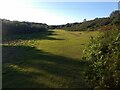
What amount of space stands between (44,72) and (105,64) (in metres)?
4.41

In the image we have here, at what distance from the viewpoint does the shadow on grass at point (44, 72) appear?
16.9 m

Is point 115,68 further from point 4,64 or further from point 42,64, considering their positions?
point 4,64

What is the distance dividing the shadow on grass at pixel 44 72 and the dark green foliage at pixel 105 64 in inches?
25.1

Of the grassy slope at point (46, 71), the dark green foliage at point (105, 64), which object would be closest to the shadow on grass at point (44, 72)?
the grassy slope at point (46, 71)

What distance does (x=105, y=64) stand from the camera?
1689 cm

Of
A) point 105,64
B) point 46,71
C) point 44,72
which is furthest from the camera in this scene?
point 46,71

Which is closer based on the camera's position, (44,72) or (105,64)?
(105,64)

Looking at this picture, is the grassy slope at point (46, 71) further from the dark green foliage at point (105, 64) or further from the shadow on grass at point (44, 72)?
the dark green foliage at point (105, 64)

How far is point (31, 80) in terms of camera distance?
17812 mm

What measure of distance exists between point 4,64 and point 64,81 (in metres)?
8.11

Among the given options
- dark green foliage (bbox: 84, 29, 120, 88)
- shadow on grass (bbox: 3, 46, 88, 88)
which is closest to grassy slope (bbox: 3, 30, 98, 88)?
shadow on grass (bbox: 3, 46, 88, 88)

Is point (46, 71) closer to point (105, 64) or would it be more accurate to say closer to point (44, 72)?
point (44, 72)

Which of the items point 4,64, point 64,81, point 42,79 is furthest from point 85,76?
point 4,64

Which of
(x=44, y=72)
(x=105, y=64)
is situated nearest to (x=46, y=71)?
(x=44, y=72)
